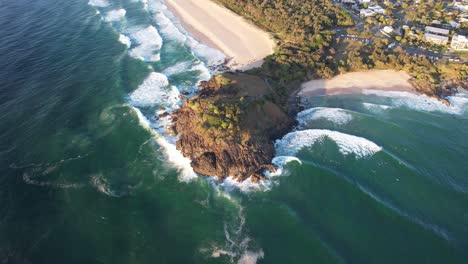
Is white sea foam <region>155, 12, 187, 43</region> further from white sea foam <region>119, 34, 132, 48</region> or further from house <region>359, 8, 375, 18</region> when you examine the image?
house <region>359, 8, 375, 18</region>

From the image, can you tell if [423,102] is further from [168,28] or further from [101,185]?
[168,28]

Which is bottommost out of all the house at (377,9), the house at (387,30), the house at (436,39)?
the house at (387,30)

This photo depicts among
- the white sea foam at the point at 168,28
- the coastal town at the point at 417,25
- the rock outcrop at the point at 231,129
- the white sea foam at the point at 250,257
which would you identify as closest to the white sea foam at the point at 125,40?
the white sea foam at the point at 168,28

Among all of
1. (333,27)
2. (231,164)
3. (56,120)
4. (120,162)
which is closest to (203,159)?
(231,164)

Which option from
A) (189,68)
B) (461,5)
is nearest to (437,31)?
(461,5)

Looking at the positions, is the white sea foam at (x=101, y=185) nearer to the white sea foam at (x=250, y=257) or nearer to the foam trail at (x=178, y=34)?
the white sea foam at (x=250, y=257)

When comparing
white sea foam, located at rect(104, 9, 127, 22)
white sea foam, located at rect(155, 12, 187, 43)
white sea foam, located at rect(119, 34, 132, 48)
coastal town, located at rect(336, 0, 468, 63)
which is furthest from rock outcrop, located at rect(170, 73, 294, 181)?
white sea foam, located at rect(104, 9, 127, 22)

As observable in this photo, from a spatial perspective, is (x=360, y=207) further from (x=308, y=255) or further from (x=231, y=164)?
(x=231, y=164)
